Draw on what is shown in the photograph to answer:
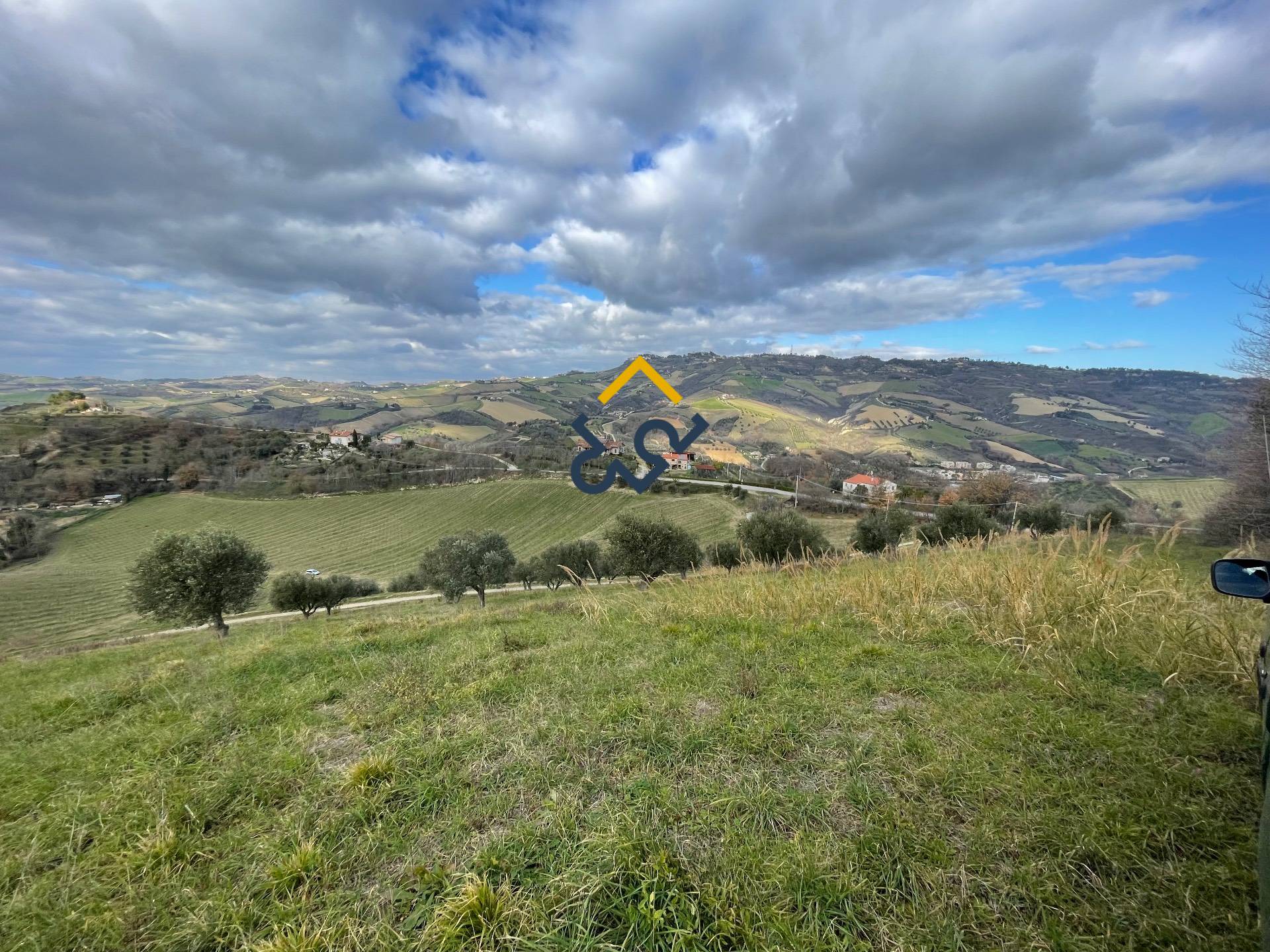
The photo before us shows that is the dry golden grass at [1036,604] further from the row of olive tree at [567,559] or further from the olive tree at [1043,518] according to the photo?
the olive tree at [1043,518]

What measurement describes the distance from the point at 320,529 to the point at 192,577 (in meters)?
59.4

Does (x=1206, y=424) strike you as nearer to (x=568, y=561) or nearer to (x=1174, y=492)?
(x=1174, y=492)

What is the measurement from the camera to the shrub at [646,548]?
3114 cm

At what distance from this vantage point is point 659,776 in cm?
325

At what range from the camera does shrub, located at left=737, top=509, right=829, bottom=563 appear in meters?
30.1

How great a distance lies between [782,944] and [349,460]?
113m

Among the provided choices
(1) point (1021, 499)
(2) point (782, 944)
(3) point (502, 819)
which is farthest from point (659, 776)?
(1) point (1021, 499)

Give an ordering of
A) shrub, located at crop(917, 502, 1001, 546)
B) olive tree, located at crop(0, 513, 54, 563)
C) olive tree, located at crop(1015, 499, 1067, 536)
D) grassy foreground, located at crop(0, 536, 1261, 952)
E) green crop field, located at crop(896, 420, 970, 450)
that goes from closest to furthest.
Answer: grassy foreground, located at crop(0, 536, 1261, 952), shrub, located at crop(917, 502, 1001, 546), olive tree, located at crop(1015, 499, 1067, 536), olive tree, located at crop(0, 513, 54, 563), green crop field, located at crop(896, 420, 970, 450)

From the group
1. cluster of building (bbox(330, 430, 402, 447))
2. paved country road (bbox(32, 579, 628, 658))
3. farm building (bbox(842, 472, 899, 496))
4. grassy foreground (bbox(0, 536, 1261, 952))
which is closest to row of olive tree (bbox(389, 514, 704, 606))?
paved country road (bbox(32, 579, 628, 658))

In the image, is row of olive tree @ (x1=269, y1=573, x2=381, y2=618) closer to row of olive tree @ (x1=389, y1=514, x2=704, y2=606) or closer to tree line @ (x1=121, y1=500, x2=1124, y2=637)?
tree line @ (x1=121, y1=500, x2=1124, y2=637)

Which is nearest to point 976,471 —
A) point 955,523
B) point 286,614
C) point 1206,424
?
point 955,523

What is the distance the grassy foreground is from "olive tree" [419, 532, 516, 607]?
29.4m

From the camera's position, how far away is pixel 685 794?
3.07 metres

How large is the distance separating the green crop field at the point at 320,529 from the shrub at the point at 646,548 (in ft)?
66.8
